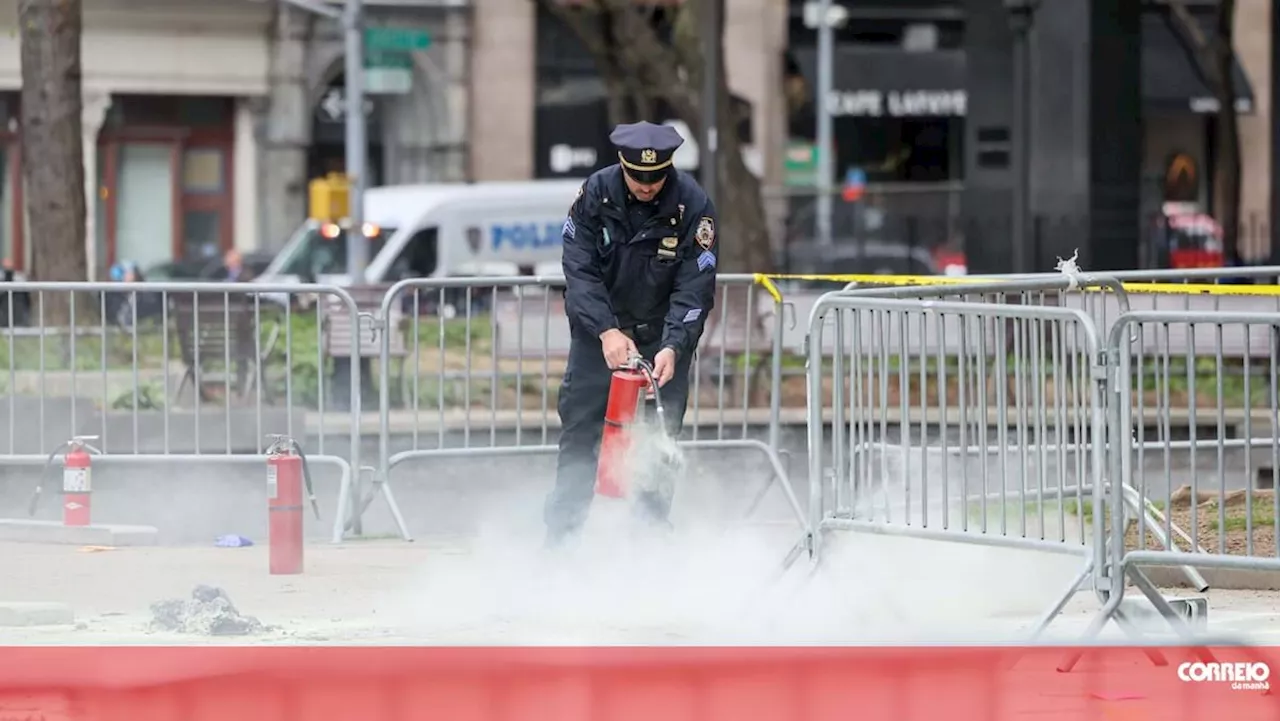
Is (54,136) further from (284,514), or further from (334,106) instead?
(334,106)

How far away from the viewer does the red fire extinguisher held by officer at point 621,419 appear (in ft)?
24.7

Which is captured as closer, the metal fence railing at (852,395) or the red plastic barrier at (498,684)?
the red plastic barrier at (498,684)

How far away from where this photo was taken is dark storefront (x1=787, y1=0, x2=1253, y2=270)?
742 inches

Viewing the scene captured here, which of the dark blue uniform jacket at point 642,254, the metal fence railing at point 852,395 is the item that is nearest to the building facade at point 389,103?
the metal fence railing at point 852,395

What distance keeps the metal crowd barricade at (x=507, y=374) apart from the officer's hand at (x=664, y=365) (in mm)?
1782

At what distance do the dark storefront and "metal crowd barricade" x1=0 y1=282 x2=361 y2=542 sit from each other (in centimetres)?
791

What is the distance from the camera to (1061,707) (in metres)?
4.61

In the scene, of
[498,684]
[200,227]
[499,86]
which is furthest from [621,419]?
[200,227]

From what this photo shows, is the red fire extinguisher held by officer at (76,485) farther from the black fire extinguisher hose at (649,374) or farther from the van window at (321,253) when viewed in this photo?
the van window at (321,253)

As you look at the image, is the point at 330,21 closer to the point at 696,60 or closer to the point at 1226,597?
the point at 696,60

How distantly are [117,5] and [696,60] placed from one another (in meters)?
19.4

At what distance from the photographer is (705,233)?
7766mm

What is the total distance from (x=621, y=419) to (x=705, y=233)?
0.73 m

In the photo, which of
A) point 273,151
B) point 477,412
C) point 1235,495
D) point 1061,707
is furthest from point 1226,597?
point 273,151
